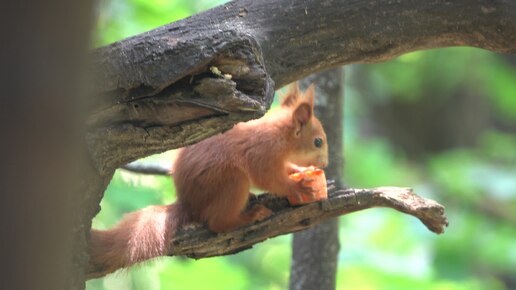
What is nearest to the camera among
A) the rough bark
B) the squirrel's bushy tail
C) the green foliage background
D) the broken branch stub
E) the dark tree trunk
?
the dark tree trunk

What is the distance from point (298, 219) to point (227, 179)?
1.06 feet

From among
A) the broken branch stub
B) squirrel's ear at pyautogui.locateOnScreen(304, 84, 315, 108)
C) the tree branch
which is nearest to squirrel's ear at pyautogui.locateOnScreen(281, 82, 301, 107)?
squirrel's ear at pyautogui.locateOnScreen(304, 84, 315, 108)

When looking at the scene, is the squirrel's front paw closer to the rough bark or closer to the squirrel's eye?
the rough bark

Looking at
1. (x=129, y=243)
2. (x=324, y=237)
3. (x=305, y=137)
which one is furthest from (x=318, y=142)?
(x=129, y=243)

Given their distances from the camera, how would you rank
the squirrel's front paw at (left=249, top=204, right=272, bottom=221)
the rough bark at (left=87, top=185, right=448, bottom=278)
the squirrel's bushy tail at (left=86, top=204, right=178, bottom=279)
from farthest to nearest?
the squirrel's front paw at (left=249, top=204, right=272, bottom=221) < the rough bark at (left=87, top=185, right=448, bottom=278) < the squirrel's bushy tail at (left=86, top=204, right=178, bottom=279)

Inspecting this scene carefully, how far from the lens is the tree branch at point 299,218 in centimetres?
210

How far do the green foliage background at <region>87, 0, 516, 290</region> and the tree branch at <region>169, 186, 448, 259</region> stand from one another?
0.16 m

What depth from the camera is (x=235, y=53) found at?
1.66 metres

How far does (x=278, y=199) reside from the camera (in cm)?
241

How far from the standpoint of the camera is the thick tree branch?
1.64 m

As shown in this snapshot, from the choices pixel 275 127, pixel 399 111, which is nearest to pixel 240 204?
pixel 275 127

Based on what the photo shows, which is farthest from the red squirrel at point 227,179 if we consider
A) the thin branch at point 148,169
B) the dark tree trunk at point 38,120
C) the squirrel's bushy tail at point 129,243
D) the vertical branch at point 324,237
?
the dark tree trunk at point 38,120

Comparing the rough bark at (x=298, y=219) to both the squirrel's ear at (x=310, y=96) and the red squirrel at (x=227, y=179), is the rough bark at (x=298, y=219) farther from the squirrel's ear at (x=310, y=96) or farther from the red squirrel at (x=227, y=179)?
the squirrel's ear at (x=310, y=96)

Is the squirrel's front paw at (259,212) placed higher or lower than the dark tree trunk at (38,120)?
higher
